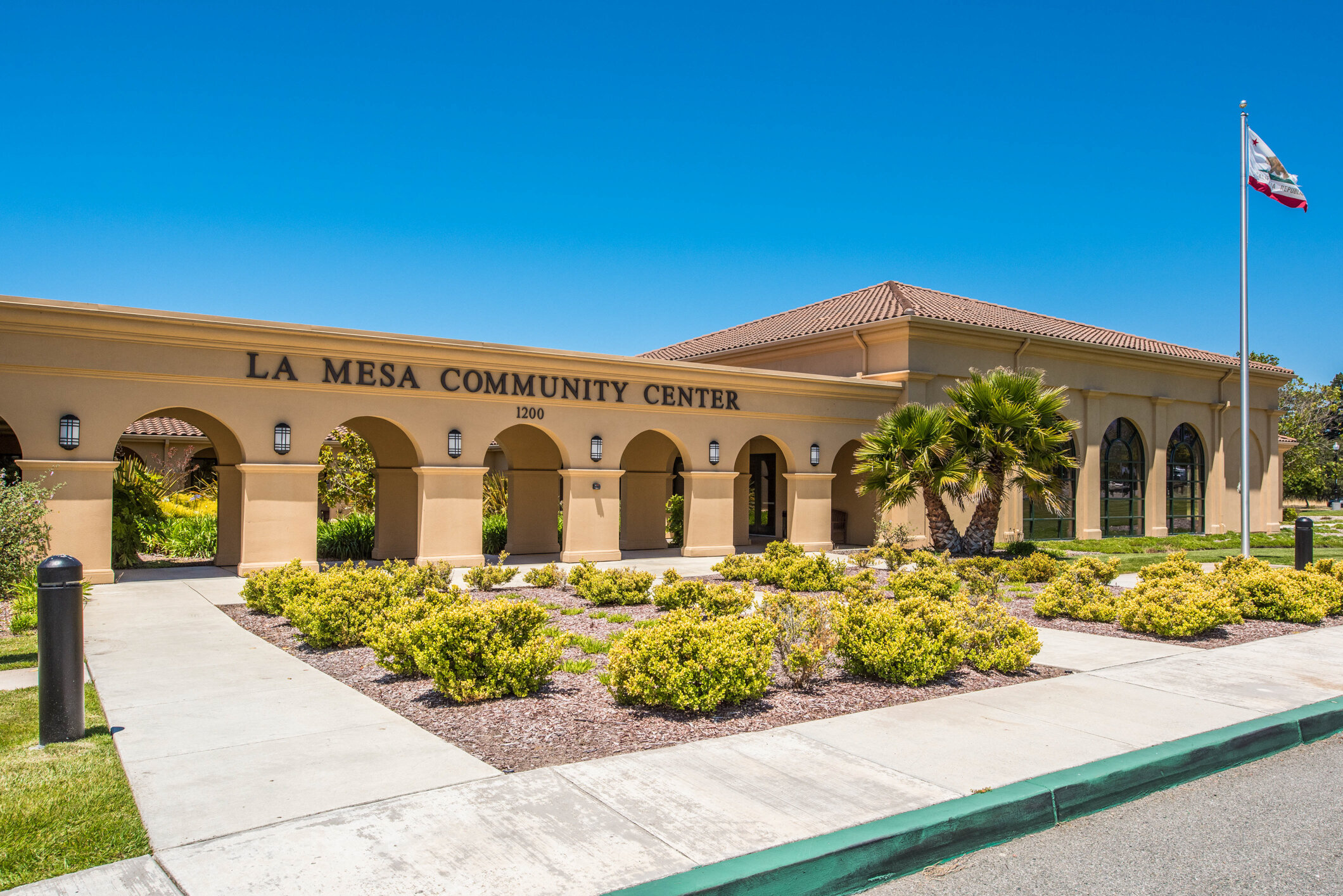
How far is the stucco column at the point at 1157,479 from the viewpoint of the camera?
29.2m

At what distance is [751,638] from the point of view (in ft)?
25.3

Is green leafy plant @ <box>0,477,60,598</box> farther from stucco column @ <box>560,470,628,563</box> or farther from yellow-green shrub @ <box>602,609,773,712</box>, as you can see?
stucco column @ <box>560,470,628,563</box>

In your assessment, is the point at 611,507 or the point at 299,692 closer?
the point at 299,692

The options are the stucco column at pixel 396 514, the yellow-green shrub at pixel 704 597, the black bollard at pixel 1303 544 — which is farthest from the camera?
the stucco column at pixel 396 514

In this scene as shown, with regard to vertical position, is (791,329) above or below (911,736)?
above

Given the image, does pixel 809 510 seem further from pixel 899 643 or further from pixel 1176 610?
pixel 899 643

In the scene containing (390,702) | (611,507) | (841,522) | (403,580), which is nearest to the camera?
(390,702)

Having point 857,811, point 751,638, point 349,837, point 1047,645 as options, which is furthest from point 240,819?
point 1047,645

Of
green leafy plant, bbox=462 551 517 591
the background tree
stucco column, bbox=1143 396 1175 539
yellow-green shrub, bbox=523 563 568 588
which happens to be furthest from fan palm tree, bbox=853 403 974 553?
the background tree

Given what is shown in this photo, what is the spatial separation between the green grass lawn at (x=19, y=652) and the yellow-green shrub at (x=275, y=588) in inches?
95.7

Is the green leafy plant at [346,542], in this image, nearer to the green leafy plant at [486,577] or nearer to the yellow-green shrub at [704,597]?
the green leafy plant at [486,577]

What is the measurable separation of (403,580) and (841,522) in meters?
16.5

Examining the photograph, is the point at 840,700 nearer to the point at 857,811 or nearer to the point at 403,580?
the point at 857,811

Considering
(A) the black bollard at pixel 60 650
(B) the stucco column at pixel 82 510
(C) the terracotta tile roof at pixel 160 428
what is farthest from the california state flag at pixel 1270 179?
(C) the terracotta tile roof at pixel 160 428
